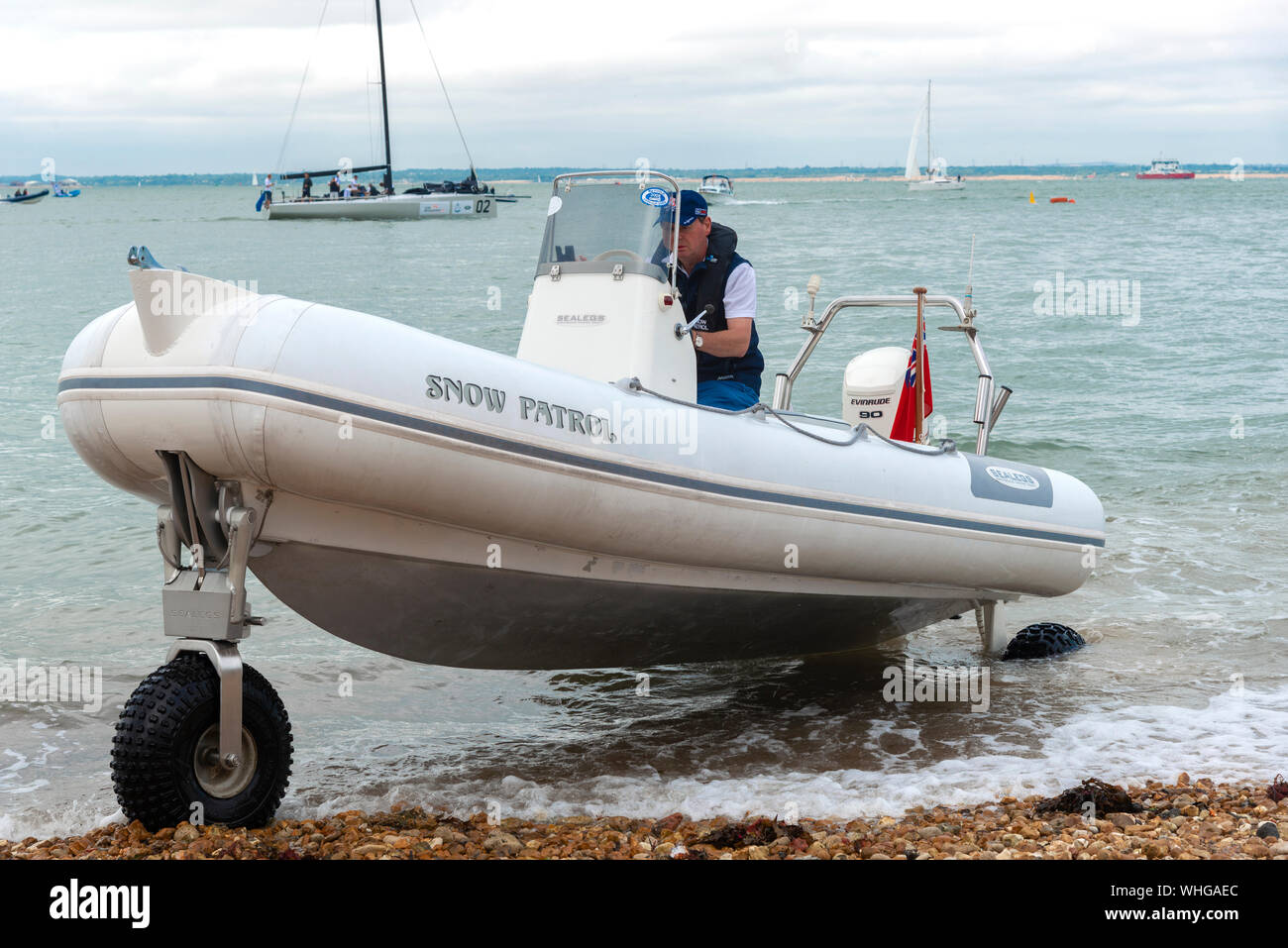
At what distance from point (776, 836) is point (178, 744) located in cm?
159

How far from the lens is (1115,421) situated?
1166cm

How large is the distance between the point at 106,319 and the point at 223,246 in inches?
1670

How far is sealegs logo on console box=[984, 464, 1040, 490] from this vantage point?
4.80 metres

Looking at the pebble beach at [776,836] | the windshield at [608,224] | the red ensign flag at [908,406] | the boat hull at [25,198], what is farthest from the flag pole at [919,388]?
the boat hull at [25,198]

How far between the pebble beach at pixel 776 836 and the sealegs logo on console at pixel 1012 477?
1380 millimetres

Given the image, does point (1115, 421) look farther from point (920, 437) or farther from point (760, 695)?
point (760, 695)

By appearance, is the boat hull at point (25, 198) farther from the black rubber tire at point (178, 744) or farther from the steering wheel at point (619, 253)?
the black rubber tire at point (178, 744)

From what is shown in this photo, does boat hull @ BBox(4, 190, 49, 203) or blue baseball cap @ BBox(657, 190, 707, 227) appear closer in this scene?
blue baseball cap @ BBox(657, 190, 707, 227)

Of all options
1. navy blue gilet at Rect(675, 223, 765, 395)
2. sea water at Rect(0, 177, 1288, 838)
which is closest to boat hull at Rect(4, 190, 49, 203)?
sea water at Rect(0, 177, 1288, 838)

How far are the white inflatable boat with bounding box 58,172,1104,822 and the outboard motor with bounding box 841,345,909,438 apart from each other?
69cm

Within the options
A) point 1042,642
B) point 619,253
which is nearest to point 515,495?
point 619,253

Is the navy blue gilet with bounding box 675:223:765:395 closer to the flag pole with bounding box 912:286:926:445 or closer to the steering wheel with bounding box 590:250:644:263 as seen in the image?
the steering wheel with bounding box 590:250:644:263

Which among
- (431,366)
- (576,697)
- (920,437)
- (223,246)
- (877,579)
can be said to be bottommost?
(576,697)
